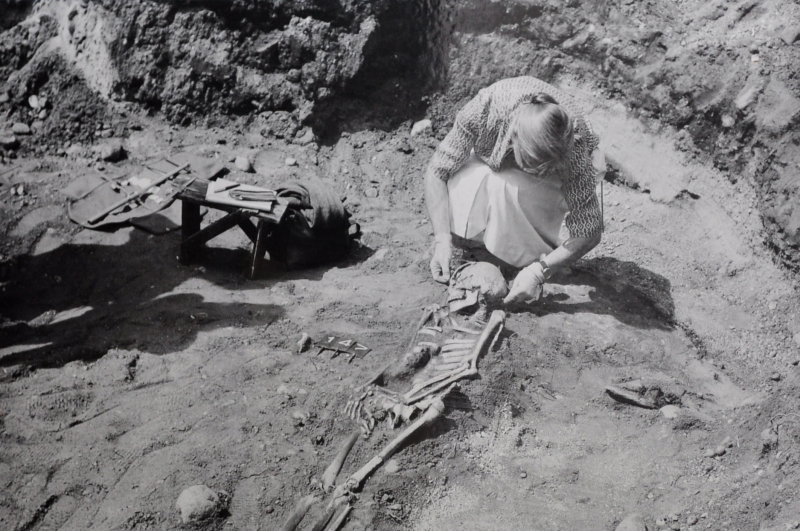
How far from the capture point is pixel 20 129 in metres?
5.62

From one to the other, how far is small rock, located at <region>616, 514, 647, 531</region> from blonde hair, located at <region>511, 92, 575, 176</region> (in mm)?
1854

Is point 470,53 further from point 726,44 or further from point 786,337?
point 786,337

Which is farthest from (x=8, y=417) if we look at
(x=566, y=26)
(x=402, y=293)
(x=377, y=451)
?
(x=566, y=26)

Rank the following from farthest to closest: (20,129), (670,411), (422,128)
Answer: (422,128) → (20,129) → (670,411)

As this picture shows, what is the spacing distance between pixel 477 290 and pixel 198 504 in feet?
6.42

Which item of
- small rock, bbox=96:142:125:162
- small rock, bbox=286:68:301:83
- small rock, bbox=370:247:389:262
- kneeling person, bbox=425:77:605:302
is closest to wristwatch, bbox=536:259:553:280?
kneeling person, bbox=425:77:605:302

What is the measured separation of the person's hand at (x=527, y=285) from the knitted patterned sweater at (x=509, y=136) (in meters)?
0.33

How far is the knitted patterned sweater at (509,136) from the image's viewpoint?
3.71 meters

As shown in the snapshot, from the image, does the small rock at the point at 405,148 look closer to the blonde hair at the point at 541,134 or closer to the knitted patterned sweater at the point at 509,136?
the knitted patterned sweater at the point at 509,136

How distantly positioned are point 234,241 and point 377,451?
2410mm

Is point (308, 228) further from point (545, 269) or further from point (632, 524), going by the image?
point (632, 524)

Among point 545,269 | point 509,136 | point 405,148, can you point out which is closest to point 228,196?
point 509,136

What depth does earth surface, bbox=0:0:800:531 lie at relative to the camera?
9.72 feet

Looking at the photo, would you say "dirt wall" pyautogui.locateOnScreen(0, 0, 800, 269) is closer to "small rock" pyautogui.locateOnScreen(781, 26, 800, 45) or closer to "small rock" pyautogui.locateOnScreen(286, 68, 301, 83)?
"small rock" pyautogui.locateOnScreen(286, 68, 301, 83)
